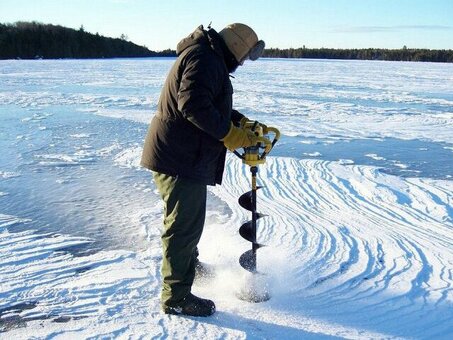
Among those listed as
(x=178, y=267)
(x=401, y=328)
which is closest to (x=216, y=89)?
(x=178, y=267)

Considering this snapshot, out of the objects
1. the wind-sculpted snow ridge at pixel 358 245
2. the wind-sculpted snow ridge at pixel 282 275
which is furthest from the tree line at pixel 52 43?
the wind-sculpted snow ridge at pixel 282 275

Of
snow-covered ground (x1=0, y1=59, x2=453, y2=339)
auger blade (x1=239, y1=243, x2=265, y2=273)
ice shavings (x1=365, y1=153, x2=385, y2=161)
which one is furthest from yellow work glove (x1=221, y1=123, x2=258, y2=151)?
ice shavings (x1=365, y1=153, x2=385, y2=161)

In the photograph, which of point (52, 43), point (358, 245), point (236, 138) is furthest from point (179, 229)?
point (52, 43)

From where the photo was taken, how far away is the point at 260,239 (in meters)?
3.76

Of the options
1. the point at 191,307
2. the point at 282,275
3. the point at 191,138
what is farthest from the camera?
the point at 282,275

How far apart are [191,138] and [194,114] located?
22 centimetres

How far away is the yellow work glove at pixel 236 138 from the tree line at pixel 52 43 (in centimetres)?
4961

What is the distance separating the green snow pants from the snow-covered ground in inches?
7.1

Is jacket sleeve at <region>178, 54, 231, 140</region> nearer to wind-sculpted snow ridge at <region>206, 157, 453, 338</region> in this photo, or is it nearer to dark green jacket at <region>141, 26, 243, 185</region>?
dark green jacket at <region>141, 26, 243, 185</region>

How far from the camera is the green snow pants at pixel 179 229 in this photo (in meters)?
2.53

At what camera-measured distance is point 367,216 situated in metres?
4.20

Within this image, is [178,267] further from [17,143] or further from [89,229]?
[17,143]

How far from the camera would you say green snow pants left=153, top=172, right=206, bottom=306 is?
253 centimetres

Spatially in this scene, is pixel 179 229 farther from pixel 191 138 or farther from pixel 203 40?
pixel 203 40
